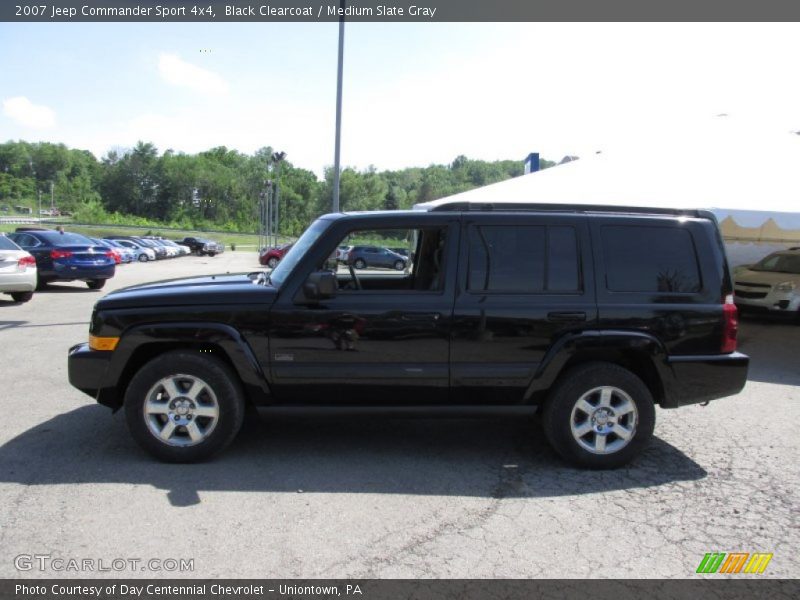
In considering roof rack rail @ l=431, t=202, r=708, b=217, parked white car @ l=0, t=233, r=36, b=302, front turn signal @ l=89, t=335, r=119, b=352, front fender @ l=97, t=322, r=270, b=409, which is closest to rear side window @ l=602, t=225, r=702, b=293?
roof rack rail @ l=431, t=202, r=708, b=217

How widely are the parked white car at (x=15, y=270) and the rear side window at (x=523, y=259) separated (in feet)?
36.6

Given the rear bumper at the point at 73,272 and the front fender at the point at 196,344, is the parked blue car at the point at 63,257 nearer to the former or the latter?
the rear bumper at the point at 73,272

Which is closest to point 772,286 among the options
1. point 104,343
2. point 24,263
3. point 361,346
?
point 361,346

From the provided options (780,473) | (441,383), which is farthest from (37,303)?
(780,473)

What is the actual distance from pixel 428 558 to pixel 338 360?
154 cm

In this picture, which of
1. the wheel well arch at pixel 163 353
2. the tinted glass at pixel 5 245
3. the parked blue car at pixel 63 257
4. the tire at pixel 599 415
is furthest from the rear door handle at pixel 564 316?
the parked blue car at pixel 63 257

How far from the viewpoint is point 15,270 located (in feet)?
39.9

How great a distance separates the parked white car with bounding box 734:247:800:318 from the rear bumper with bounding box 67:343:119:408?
1315 centimetres

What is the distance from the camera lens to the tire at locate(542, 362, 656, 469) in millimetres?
4371

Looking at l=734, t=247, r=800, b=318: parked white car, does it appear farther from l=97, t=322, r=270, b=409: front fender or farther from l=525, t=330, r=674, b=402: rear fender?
l=97, t=322, r=270, b=409: front fender

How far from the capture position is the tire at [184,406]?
4242mm

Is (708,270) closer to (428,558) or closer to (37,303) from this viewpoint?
(428,558)

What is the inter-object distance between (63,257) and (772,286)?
16664mm

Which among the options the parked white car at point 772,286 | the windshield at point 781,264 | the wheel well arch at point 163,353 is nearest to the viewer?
the wheel well arch at point 163,353
